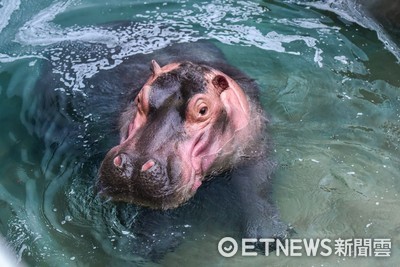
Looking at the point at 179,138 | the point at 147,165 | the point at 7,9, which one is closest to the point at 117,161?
the point at 147,165

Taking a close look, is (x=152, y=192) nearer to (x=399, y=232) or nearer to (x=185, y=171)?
(x=185, y=171)

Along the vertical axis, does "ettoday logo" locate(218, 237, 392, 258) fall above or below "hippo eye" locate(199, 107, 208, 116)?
below

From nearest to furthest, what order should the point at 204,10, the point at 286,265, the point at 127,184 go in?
1. the point at 127,184
2. the point at 286,265
3. the point at 204,10

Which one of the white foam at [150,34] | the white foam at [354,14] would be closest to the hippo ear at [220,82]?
the white foam at [150,34]

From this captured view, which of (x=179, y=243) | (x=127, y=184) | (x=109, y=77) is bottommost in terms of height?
(x=179, y=243)

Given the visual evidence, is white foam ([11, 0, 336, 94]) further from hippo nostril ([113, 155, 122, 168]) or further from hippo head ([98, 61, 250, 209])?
hippo nostril ([113, 155, 122, 168])

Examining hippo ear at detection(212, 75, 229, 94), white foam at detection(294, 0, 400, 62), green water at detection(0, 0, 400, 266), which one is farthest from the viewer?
white foam at detection(294, 0, 400, 62)

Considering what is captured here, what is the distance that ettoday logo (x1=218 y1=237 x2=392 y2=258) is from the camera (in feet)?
14.1

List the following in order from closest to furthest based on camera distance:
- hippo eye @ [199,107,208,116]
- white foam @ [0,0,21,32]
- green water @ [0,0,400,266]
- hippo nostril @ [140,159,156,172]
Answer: hippo nostril @ [140,159,156,172]
hippo eye @ [199,107,208,116]
green water @ [0,0,400,266]
white foam @ [0,0,21,32]

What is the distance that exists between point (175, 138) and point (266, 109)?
1.66 meters

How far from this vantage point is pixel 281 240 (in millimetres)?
4367

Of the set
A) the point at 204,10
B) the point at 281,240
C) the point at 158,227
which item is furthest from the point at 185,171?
the point at 204,10

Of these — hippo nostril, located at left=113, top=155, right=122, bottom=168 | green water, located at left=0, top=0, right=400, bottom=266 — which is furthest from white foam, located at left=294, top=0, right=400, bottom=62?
hippo nostril, located at left=113, top=155, right=122, bottom=168

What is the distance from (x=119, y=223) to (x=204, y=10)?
331 centimetres
